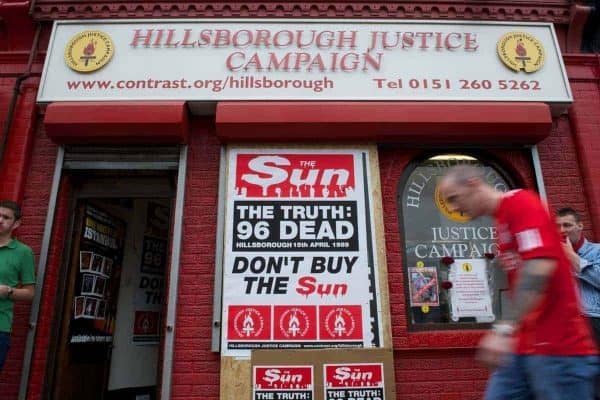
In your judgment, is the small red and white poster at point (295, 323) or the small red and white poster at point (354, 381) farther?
the small red and white poster at point (295, 323)

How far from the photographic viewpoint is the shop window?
4.42 meters

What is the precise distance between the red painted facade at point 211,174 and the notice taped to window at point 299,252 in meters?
0.25

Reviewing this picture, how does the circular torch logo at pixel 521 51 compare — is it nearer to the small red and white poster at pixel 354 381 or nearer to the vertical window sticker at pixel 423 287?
the vertical window sticker at pixel 423 287

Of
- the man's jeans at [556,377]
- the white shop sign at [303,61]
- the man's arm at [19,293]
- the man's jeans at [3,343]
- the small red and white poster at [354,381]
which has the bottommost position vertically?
the small red and white poster at [354,381]

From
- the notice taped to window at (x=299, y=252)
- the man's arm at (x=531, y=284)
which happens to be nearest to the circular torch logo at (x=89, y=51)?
the notice taped to window at (x=299, y=252)

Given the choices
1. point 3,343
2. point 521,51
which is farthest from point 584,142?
point 3,343

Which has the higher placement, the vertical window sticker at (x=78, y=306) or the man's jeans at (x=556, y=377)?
the vertical window sticker at (x=78, y=306)

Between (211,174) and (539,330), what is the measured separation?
11.4 feet

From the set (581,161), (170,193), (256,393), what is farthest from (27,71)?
(581,161)

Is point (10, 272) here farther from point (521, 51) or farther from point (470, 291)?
point (521, 51)

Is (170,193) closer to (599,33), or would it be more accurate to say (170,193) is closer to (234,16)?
(234,16)

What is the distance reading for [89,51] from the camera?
4.86 meters

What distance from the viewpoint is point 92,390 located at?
504 centimetres

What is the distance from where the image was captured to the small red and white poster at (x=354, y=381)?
13.1ft
